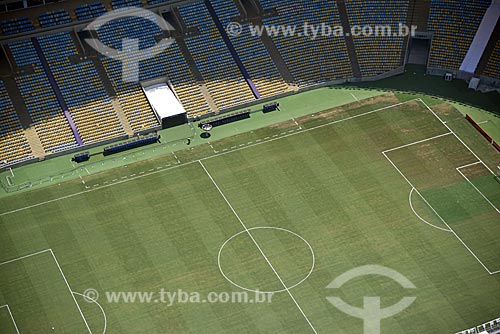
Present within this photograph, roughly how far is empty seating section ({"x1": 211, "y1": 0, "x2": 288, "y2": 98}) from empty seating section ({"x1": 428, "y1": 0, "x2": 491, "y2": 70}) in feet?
64.2

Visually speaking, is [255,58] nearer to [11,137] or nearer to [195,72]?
A: [195,72]

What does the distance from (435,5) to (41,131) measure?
5170 cm

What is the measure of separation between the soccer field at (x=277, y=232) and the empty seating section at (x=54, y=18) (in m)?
23.0

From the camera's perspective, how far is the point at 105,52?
119250 mm

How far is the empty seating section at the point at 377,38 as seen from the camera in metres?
122

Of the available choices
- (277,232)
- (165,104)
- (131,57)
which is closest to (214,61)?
(165,104)

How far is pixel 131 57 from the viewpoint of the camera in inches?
4700

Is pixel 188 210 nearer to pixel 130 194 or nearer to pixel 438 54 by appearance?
pixel 130 194

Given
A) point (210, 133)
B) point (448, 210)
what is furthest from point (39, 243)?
point (448, 210)

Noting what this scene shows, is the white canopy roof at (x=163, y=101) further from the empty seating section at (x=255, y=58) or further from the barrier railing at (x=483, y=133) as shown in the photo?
the barrier railing at (x=483, y=133)

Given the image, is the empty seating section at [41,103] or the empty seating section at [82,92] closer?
the empty seating section at [41,103]

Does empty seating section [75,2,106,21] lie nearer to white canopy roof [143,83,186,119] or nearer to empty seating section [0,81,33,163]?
white canopy roof [143,83,186,119]

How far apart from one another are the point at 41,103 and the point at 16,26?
1100cm

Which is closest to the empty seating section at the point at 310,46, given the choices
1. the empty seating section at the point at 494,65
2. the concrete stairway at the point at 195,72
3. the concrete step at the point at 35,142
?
the concrete stairway at the point at 195,72
